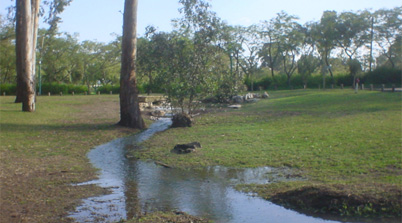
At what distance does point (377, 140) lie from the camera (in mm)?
10562

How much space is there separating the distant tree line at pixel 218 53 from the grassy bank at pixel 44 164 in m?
3.46

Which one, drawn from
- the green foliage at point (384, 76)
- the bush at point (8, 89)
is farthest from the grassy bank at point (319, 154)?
the bush at point (8, 89)

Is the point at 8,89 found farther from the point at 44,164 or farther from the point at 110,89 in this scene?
the point at 44,164

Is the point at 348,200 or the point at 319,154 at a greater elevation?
the point at 319,154

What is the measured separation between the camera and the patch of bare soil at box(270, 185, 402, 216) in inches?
217

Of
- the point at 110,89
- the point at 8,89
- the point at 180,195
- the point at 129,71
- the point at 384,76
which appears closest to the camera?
the point at 180,195

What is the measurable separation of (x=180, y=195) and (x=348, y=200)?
9.02 feet

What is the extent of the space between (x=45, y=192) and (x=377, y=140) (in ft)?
26.4

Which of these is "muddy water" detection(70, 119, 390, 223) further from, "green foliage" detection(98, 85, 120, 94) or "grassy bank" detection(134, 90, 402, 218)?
"green foliage" detection(98, 85, 120, 94)

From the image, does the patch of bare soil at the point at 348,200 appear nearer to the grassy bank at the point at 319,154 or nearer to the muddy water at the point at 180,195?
the grassy bank at the point at 319,154

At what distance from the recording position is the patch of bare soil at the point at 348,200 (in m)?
5.50

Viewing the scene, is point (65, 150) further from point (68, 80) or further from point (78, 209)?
point (68, 80)

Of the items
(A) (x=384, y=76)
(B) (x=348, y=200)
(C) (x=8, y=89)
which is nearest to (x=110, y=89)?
(C) (x=8, y=89)

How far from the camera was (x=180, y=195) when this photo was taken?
704cm
